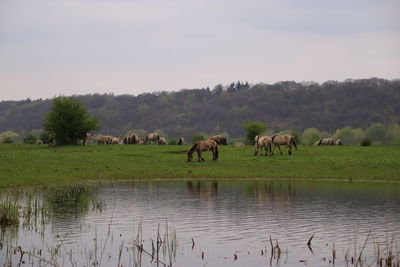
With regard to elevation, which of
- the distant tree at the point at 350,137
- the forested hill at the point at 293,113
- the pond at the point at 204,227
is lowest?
the pond at the point at 204,227

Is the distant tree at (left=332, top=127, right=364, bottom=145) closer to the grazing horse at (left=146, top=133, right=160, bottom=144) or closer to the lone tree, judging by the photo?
the grazing horse at (left=146, top=133, right=160, bottom=144)

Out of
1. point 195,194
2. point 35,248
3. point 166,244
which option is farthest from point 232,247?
point 195,194

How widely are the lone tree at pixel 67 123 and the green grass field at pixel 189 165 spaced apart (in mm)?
9902

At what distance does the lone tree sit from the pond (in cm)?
3194

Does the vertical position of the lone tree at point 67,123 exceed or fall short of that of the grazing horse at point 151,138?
it exceeds it

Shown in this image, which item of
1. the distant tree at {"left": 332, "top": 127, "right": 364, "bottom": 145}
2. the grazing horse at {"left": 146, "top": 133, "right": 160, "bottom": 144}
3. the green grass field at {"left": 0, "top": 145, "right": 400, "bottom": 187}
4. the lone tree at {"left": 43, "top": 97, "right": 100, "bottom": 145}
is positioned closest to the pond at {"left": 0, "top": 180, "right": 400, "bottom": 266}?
the green grass field at {"left": 0, "top": 145, "right": 400, "bottom": 187}

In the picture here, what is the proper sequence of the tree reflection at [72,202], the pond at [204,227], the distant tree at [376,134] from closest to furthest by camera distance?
1. the pond at [204,227]
2. the tree reflection at [72,202]
3. the distant tree at [376,134]

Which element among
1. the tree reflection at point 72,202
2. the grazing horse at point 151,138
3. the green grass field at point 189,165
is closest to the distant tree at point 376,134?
the grazing horse at point 151,138

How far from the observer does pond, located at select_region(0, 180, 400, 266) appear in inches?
656

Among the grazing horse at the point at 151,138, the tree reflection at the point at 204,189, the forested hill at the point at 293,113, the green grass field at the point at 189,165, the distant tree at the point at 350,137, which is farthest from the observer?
the forested hill at the point at 293,113

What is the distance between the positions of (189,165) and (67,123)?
2435cm

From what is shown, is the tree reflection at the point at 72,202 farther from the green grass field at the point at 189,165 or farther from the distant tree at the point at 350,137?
the distant tree at the point at 350,137

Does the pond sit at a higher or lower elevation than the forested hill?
lower

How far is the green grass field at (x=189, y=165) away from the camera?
37656mm
